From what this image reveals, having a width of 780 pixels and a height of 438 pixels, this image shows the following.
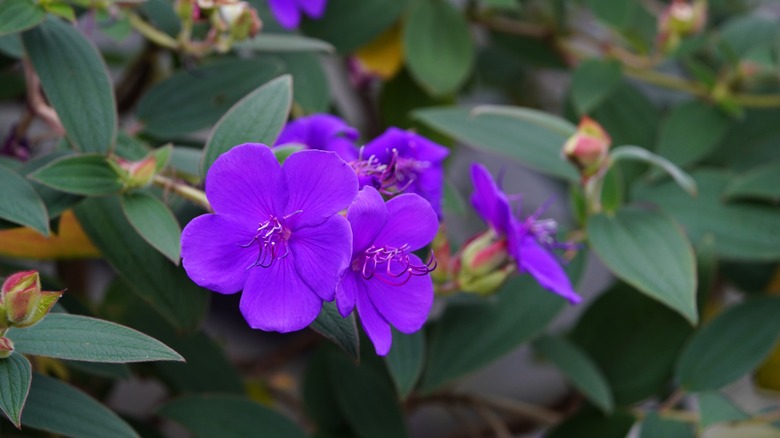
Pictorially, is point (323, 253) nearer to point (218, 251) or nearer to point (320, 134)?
point (218, 251)

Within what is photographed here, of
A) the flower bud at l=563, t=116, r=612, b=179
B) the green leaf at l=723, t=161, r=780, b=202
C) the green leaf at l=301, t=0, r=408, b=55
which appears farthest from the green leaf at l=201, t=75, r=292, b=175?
the green leaf at l=723, t=161, r=780, b=202

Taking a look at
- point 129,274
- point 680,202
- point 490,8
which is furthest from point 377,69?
point 129,274

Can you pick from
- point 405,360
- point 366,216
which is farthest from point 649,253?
point 366,216

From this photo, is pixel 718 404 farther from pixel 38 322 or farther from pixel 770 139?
pixel 38 322

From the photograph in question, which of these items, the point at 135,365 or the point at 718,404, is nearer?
the point at 718,404

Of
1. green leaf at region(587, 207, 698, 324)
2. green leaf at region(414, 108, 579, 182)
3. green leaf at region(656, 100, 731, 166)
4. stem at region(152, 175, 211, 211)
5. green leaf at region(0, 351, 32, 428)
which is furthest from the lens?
green leaf at region(656, 100, 731, 166)

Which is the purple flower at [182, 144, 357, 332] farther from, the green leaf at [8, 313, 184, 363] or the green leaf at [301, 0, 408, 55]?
the green leaf at [301, 0, 408, 55]
